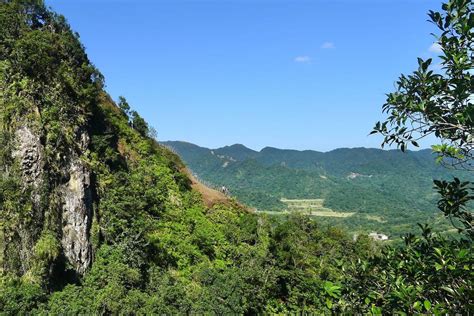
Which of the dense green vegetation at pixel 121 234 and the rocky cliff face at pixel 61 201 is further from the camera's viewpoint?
the rocky cliff face at pixel 61 201

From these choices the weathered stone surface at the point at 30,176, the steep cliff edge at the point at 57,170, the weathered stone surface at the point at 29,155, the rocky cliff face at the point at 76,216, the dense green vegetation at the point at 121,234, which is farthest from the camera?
the rocky cliff face at the point at 76,216

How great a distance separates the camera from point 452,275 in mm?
4352

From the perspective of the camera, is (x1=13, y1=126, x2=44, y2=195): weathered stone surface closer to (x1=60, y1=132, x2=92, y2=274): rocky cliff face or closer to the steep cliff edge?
the steep cliff edge

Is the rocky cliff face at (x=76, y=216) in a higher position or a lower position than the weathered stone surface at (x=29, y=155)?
lower

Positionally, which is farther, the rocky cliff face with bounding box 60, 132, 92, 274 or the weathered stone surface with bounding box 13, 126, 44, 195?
the rocky cliff face with bounding box 60, 132, 92, 274

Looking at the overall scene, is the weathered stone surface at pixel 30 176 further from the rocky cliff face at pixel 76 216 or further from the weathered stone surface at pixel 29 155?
the rocky cliff face at pixel 76 216

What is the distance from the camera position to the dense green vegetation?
5.31m

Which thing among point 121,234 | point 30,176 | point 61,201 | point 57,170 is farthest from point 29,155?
point 121,234

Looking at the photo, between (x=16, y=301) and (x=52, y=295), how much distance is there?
2290mm

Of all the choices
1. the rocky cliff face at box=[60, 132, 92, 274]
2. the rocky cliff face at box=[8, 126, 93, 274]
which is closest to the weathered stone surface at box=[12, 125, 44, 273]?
the rocky cliff face at box=[8, 126, 93, 274]

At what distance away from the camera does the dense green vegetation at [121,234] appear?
5.31 meters

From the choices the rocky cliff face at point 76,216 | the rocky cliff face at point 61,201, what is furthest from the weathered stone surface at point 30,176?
the rocky cliff face at point 76,216

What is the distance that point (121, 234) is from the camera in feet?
86.7

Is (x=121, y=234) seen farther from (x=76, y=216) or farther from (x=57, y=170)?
(x=57, y=170)
